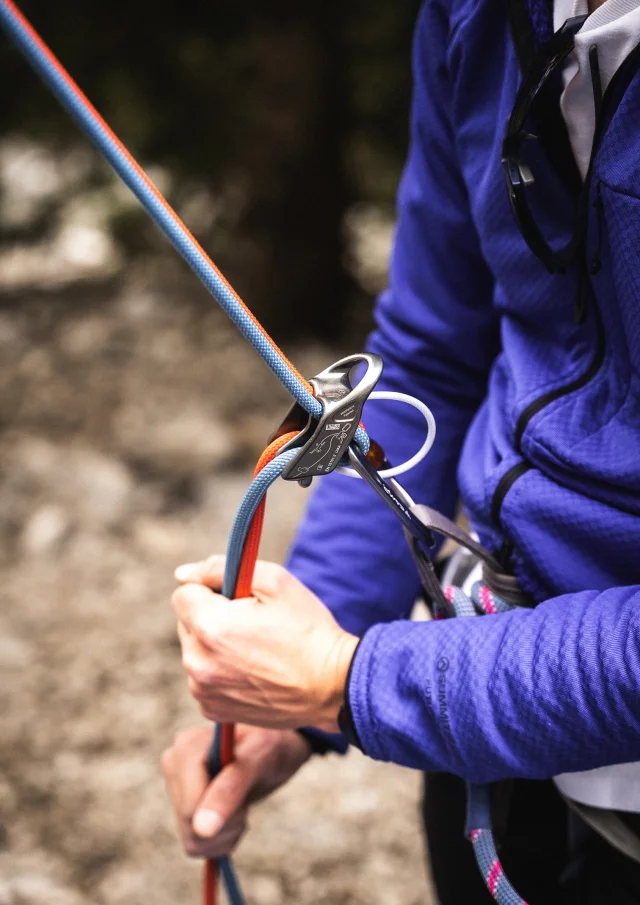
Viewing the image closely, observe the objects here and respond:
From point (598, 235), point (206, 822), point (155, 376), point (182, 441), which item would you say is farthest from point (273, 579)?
point (155, 376)

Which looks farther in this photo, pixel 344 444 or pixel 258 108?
pixel 258 108

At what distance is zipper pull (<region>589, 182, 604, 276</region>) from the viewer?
0.58 meters

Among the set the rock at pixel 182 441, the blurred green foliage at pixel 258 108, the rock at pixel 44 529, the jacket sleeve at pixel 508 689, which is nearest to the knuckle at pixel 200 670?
the jacket sleeve at pixel 508 689

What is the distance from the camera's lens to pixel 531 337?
0.71 m

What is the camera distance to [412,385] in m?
0.87

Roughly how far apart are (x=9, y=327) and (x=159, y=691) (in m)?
1.56

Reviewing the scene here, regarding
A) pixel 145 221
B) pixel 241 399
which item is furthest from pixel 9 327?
pixel 241 399

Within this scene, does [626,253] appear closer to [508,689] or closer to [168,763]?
[508,689]

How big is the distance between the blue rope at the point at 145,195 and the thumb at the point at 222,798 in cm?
41

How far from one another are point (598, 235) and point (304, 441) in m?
0.25

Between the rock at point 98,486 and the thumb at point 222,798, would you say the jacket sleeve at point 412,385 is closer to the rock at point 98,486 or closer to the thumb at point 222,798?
the thumb at point 222,798

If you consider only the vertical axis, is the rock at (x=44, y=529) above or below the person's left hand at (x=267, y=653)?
below

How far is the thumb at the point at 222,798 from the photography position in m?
0.78

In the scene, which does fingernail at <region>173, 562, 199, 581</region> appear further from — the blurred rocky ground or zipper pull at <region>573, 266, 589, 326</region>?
the blurred rocky ground
